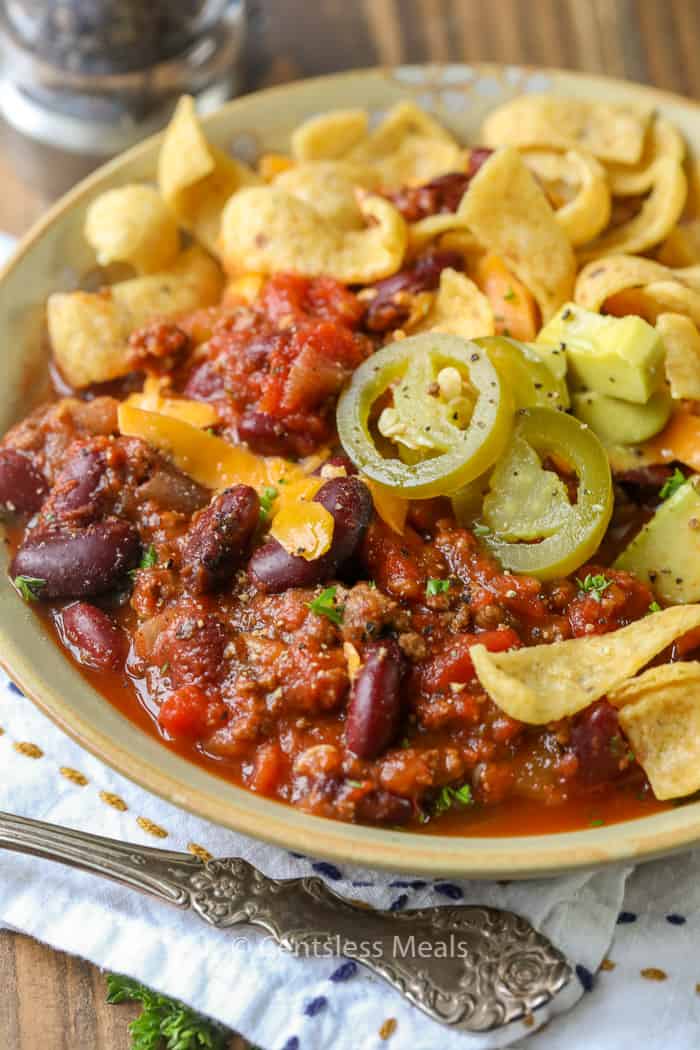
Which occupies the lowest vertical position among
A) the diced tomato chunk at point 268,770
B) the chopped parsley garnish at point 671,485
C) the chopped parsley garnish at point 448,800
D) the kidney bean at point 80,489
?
the chopped parsley garnish at point 671,485

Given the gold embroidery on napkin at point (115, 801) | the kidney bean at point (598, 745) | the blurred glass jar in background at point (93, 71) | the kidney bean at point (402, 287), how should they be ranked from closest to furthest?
the kidney bean at point (598, 745) < the gold embroidery on napkin at point (115, 801) < the kidney bean at point (402, 287) < the blurred glass jar in background at point (93, 71)

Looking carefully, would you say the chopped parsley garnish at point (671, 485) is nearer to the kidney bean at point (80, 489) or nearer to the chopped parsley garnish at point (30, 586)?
the kidney bean at point (80, 489)

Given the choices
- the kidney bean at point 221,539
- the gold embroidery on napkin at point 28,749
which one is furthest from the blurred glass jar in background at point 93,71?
the gold embroidery on napkin at point 28,749

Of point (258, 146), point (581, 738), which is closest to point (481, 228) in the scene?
point (258, 146)

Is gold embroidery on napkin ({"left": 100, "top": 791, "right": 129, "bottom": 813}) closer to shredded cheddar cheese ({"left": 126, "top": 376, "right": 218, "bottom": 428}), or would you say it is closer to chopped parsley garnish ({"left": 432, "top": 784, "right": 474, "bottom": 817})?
chopped parsley garnish ({"left": 432, "top": 784, "right": 474, "bottom": 817})

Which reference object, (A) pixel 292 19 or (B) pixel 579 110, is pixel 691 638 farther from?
(A) pixel 292 19

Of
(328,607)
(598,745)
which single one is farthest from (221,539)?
(598,745)
